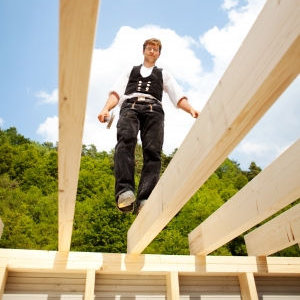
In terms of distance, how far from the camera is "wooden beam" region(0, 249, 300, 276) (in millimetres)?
3447

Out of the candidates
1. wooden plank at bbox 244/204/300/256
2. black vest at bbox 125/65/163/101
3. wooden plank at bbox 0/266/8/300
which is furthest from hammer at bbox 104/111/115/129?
wooden plank at bbox 244/204/300/256

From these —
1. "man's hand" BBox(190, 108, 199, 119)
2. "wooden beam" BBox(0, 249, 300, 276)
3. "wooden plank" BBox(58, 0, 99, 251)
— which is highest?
"man's hand" BBox(190, 108, 199, 119)

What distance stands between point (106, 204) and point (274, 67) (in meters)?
8.87

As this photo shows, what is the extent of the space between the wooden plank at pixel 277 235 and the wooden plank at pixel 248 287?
318mm

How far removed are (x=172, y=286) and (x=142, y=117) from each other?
83.0 inches

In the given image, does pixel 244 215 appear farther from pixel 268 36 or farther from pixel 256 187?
pixel 268 36

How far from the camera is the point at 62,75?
1082mm

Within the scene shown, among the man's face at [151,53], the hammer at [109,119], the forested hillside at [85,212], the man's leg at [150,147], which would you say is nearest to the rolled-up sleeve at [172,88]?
the man's face at [151,53]

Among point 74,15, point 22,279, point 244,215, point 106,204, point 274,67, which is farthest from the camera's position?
point 106,204

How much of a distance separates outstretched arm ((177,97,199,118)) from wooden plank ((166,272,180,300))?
6.67 feet

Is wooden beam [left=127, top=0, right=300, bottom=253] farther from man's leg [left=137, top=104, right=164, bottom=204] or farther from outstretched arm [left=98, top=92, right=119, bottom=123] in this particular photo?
outstretched arm [left=98, top=92, right=119, bottom=123]

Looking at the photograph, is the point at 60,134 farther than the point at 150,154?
No

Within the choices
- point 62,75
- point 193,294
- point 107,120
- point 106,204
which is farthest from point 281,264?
point 106,204

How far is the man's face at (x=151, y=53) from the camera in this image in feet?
10.4
